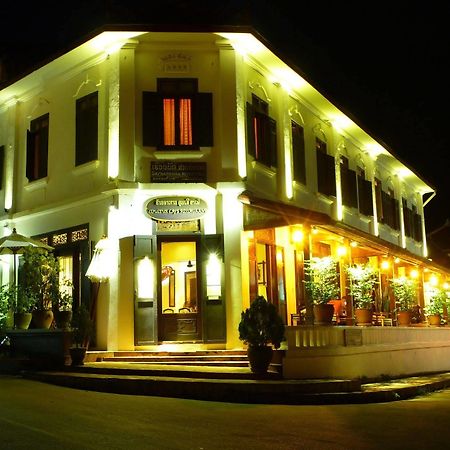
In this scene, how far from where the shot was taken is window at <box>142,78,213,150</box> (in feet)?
48.3

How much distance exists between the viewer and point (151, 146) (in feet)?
48.1

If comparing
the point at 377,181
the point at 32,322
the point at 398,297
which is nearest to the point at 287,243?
the point at 398,297

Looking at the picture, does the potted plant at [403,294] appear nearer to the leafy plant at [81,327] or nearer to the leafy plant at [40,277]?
the leafy plant at [81,327]

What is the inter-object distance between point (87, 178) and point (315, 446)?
10.4 meters

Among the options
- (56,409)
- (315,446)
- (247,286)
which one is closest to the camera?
(315,446)

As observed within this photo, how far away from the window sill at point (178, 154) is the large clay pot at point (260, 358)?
208 inches

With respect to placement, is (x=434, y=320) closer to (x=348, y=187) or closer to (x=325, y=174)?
(x=348, y=187)

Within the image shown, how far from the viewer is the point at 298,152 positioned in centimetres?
1772

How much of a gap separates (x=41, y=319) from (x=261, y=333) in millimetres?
5853

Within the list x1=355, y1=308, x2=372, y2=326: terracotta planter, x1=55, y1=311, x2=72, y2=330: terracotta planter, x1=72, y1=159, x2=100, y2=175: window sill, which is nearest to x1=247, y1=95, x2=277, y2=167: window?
x1=72, y1=159, x2=100, y2=175: window sill

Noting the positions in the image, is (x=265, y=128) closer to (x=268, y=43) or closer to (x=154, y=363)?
(x=268, y=43)

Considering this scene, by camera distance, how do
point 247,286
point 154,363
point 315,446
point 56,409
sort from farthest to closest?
point 247,286, point 154,363, point 56,409, point 315,446

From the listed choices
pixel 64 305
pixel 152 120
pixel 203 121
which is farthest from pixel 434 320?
pixel 64 305

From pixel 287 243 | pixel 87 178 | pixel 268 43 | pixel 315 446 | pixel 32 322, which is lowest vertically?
pixel 315 446
